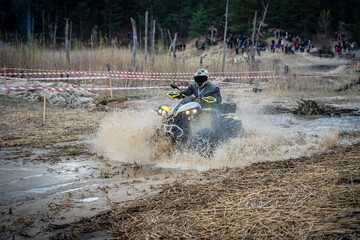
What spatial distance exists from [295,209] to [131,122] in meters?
5.12

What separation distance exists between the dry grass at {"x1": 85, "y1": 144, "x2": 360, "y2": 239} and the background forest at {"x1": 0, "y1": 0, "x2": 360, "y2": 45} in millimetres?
40218

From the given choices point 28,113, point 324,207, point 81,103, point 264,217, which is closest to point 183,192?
point 264,217

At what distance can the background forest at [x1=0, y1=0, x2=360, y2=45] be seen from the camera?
4516 centimetres

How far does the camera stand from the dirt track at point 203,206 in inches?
110

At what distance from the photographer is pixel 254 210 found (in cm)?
315

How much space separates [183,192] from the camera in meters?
4.05

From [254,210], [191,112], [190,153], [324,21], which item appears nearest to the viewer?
[254,210]

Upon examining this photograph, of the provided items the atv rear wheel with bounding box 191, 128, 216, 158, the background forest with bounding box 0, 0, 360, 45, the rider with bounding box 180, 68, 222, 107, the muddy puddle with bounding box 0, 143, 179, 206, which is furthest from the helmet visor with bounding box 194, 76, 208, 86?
the background forest with bounding box 0, 0, 360, 45

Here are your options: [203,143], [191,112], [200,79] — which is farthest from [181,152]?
[200,79]

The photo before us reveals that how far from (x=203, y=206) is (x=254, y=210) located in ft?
1.91

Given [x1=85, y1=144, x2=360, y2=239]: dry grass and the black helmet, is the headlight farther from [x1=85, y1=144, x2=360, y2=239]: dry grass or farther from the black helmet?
[x1=85, y1=144, x2=360, y2=239]: dry grass

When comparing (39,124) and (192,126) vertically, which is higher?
(192,126)

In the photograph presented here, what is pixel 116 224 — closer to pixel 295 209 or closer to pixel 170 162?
pixel 295 209

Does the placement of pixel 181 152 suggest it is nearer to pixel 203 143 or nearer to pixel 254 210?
pixel 203 143
